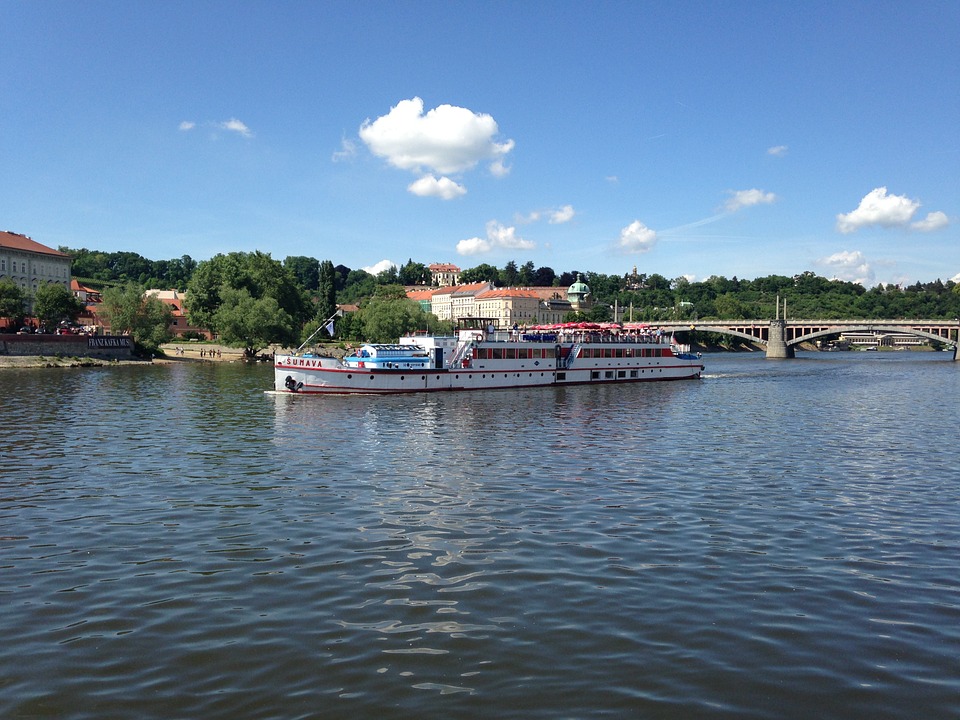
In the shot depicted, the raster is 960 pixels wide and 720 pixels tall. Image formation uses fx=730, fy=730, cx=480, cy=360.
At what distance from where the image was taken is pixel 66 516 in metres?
20.7

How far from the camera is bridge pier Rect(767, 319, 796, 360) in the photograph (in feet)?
524

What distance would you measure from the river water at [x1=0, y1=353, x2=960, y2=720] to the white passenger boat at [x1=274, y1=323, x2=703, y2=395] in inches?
1039

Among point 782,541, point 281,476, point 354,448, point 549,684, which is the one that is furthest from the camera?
point 354,448

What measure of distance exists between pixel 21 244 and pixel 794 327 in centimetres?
15677

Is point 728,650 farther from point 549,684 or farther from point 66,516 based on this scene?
point 66,516

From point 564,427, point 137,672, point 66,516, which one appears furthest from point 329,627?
point 564,427

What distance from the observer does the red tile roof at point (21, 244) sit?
→ 124875 mm

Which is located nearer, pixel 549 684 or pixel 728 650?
pixel 549 684

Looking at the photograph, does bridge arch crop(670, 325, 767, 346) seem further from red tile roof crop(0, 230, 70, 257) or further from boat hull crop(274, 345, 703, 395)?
red tile roof crop(0, 230, 70, 257)

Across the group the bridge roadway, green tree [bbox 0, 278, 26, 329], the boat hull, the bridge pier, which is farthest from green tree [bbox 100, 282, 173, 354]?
the bridge pier

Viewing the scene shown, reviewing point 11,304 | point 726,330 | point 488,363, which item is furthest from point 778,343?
point 11,304

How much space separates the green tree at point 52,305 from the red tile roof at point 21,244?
63.4 feet

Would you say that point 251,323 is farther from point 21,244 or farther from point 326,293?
point 21,244

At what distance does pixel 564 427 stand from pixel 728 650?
2967cm
